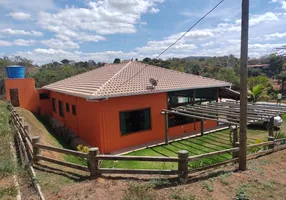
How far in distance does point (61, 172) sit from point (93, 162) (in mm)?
1242

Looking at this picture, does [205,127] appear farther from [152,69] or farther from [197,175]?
[197,175]

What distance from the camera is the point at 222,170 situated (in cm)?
674

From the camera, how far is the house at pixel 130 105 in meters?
11.1

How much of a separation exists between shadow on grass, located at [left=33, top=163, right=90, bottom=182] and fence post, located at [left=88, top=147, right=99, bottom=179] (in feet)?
0.70

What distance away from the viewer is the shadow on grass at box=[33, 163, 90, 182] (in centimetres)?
629

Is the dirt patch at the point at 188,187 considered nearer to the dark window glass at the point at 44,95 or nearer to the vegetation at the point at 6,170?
the vegetation at the point at 6,170

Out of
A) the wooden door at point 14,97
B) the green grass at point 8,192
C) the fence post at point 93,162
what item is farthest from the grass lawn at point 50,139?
the green grass at point 8,192

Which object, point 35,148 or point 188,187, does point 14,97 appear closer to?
point 35,148

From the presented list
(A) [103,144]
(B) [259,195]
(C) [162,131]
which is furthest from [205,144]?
(B) [259,195]

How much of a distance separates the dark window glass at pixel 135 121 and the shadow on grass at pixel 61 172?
5021 mm

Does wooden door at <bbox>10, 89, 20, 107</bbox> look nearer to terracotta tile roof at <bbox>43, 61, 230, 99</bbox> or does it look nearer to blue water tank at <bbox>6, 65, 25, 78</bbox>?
blue water tank at <bbox>6, 65, 25, 78</bbox>

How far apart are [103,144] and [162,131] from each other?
147 inches

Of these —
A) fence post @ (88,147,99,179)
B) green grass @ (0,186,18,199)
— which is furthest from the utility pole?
green grass @ (0,186,18,199)

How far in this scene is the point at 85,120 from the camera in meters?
12.4
